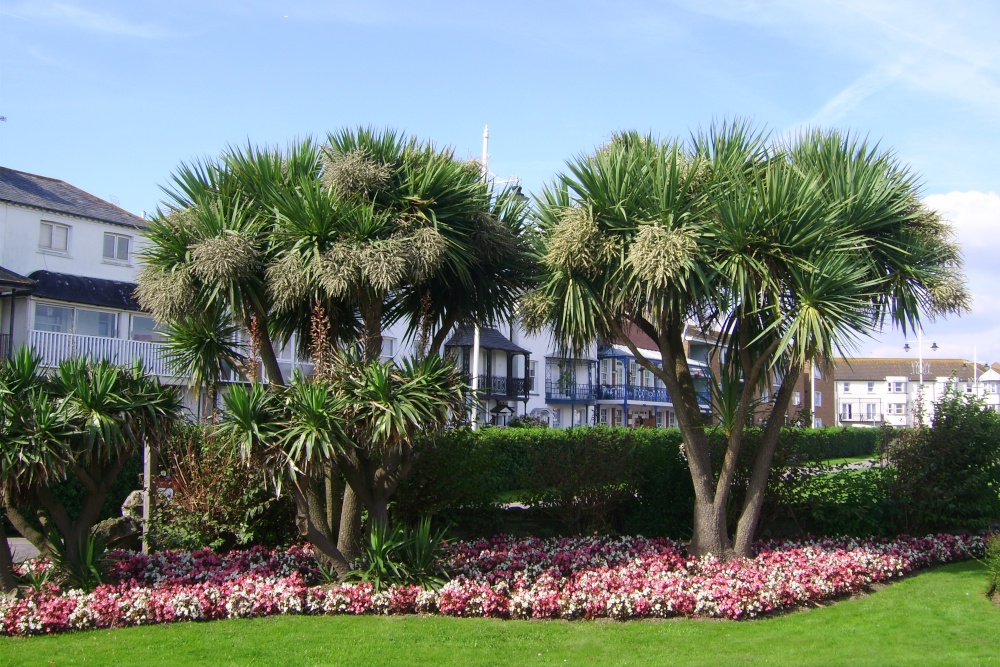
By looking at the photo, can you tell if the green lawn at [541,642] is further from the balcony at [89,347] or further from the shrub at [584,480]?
the balcony at [89,347]

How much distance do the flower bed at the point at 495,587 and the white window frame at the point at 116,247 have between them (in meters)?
21.2

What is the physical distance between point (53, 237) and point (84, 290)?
191 centimetres

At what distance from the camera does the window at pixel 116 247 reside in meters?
29.9

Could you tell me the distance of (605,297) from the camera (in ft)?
37.2

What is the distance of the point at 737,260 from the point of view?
10.4 metres

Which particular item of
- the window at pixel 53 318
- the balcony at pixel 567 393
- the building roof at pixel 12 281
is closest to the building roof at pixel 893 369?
the balcony at pixel 567 393

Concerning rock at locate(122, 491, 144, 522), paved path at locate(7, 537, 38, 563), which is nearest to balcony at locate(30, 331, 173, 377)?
paved path at locate(7, 537, 38, 563)

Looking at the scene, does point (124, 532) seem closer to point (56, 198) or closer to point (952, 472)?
point (952, 472)

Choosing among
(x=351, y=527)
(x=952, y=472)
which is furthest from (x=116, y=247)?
(x=952, y=472)

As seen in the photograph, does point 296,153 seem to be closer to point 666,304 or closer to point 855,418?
point 666,304

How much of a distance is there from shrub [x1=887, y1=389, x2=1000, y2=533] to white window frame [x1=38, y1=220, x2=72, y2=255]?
992 inches

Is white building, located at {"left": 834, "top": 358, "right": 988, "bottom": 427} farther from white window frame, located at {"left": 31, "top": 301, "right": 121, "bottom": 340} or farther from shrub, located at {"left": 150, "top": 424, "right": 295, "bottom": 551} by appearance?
shrub, located at {"left": 150, "top": 424, "right": 295, "bottom": 551}

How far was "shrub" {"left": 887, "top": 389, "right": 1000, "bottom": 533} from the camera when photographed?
13.7 meters

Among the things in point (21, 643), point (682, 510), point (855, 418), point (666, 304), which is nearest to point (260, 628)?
point (21, 643)
